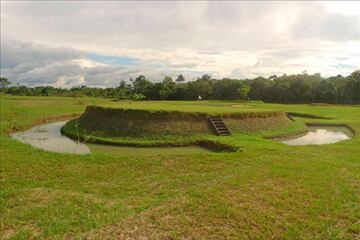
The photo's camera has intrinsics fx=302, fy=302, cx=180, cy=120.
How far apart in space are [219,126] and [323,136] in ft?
24.5

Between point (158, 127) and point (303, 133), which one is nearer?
point (158, 127)

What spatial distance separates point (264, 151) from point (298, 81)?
2198 inches

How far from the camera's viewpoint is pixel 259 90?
6694 cm

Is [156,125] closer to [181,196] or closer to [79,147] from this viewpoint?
[79,147]

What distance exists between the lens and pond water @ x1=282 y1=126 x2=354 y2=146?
17234 millimetres

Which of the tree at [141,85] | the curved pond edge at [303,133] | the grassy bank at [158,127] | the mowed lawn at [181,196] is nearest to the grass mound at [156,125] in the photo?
the grassy bank at [158,127]

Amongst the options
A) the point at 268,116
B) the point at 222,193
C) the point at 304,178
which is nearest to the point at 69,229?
the point at 222,193

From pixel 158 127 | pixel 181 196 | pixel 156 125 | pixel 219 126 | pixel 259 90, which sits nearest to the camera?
pixel 181 196

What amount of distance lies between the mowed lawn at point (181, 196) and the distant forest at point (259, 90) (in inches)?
1762

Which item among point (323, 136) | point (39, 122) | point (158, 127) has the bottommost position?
point (39, 122)

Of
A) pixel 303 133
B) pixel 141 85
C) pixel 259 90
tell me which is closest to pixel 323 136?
pixel 303 133

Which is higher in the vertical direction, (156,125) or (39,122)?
(156,125)

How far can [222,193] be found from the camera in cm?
737

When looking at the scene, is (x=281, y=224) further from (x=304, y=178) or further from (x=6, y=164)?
(x=6, y=164)
